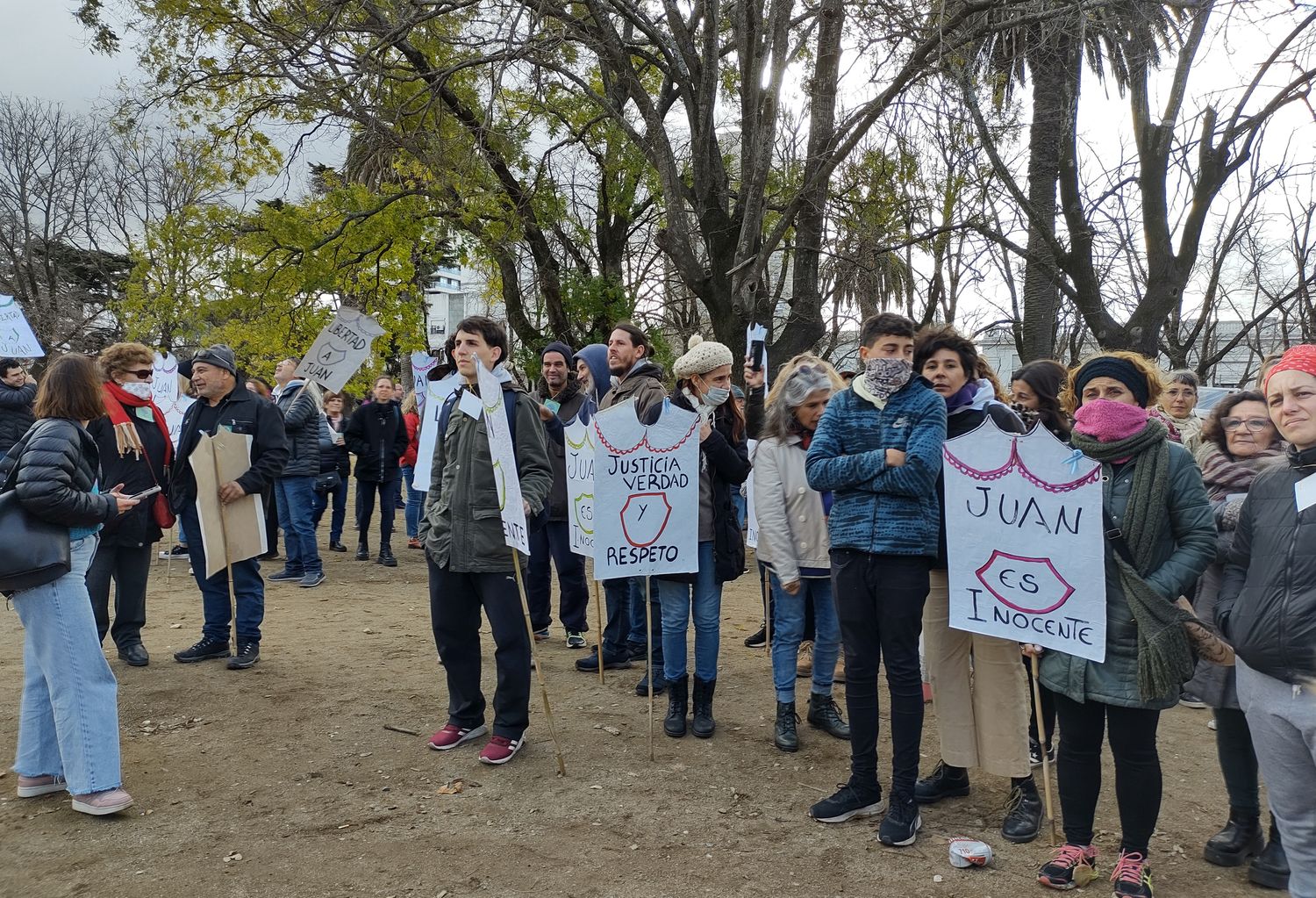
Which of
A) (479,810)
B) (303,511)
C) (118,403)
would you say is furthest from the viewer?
(303,511)

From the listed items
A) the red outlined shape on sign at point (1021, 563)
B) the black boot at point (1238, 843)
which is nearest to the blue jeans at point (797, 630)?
the red outlined shape on sign at point (1021, 563)

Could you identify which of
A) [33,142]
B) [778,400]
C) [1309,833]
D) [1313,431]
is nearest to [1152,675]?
[1309,833]

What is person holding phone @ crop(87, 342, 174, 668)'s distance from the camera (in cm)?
595

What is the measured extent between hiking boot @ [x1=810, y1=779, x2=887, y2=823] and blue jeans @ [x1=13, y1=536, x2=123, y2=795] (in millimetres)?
3090

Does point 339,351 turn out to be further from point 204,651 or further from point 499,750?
point 499,750

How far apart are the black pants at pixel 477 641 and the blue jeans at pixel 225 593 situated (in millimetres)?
2181

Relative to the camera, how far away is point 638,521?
477cm

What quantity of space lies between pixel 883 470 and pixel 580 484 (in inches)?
→ 106

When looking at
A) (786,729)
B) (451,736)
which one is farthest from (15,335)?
(786,729)

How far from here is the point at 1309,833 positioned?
2.96 metres

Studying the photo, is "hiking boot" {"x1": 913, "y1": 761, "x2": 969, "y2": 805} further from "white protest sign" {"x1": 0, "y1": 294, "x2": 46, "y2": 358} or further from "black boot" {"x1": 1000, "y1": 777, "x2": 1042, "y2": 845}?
"white protest sign" {"x1": 0, "y1": 294, "x2": 46, "y2": 358}

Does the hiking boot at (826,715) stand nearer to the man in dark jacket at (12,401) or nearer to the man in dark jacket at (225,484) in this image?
the man in dark jacket at (225,484)

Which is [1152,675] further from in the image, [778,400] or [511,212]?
[511,212]

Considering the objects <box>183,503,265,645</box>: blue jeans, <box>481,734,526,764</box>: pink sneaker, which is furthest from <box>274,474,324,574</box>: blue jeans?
<box>481,734,526,764</box>: pink sneaker
